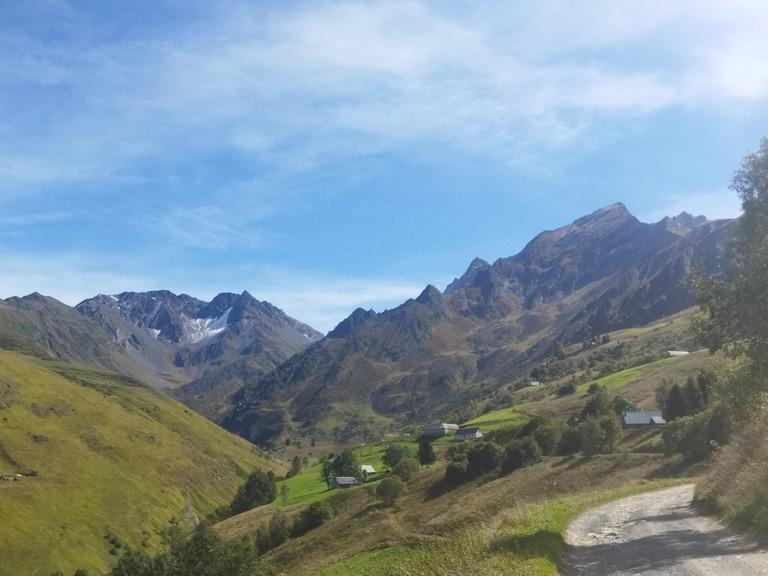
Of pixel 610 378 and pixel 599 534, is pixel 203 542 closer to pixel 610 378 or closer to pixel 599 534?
pixel 599 534

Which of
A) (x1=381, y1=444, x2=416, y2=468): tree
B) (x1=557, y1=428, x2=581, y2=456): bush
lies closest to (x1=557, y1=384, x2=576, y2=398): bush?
(x1=381, y1=444, x2=416, y2=468): tree

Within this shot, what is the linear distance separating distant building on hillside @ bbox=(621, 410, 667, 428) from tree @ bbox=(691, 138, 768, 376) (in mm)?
78308

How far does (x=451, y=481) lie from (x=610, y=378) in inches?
3952

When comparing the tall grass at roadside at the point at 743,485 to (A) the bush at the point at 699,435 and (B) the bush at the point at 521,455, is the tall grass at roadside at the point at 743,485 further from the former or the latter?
(B) the bush at the point at 521,455

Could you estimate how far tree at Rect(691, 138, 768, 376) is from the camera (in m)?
26.4

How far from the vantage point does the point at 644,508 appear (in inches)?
1224

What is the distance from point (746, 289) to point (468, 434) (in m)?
150

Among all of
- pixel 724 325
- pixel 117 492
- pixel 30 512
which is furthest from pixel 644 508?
pixel 117 492

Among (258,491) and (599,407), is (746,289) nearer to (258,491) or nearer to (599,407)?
(599,407)

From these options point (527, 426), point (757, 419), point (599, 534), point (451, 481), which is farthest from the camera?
point (527, 426)

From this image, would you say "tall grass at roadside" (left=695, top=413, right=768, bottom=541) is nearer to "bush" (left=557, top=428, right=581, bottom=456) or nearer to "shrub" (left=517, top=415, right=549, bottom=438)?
"bush" (left=557, top=428, right=581, bottom=456)

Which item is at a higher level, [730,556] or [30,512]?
[730,556]

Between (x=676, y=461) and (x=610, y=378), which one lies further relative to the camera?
(x=610, y=378)

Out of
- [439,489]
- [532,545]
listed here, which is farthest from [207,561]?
[439,489]
